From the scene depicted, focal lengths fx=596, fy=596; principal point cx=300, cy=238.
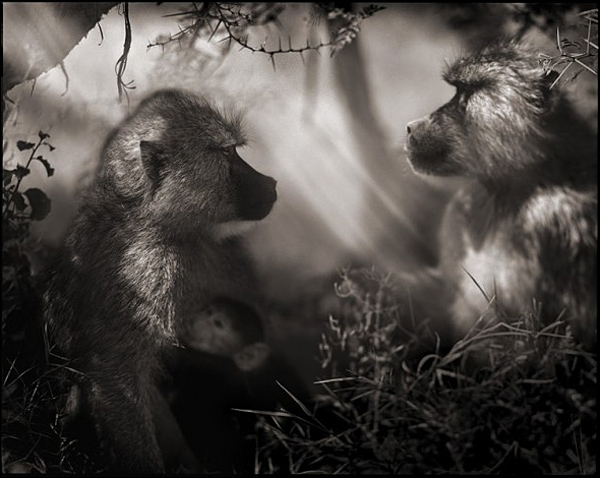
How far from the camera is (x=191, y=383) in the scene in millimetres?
1750

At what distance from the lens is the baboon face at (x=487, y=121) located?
1.78 m

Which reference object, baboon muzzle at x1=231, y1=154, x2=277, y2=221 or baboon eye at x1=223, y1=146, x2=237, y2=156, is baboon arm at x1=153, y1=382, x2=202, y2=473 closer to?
baboon muzzle at x1=231, y1=154, x2=277, y2=221

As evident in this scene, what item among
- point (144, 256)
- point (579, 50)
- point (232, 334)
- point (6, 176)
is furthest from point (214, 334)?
point (579, 50)

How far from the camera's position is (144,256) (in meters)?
1.71

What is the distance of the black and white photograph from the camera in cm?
171

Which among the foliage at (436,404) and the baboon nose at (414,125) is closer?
the foliage at (436,404)

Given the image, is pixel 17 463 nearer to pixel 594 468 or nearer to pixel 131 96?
pixel 131 96

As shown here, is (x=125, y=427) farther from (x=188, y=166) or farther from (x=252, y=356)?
(x=188, y=166)

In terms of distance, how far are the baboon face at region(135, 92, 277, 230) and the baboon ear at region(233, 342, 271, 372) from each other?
38 centimetres

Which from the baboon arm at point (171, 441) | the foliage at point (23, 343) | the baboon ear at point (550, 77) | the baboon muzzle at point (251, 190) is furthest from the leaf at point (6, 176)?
the baboon ear at point (550, 77)

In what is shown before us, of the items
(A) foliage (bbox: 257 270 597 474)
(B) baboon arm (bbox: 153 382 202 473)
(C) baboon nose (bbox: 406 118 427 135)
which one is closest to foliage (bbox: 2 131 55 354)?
(B) baboon arm (bbox: 153 382 202 473)

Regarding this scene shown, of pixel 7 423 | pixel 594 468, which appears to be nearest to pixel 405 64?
pixel 594 468

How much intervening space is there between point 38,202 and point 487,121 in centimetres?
135

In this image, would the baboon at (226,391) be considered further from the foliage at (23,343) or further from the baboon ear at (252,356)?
the foliage at (23,343)
